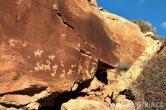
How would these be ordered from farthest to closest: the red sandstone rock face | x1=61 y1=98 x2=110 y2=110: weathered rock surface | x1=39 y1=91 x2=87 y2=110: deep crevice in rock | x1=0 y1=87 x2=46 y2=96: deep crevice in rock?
1. x1=39 y1=91 x2=87 y2=110: deep crevice in rock
2. x1=61 y1=98 x2=110 y2=110: weathered rock surface
3. x1=0 y1=87 x2=46 y2=96: deep crevice in rock
4. the red sandstone rock face

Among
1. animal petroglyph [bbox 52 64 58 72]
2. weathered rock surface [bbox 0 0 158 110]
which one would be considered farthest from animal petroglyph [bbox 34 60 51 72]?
animal petroglyph [bbox 52 64 58 72]

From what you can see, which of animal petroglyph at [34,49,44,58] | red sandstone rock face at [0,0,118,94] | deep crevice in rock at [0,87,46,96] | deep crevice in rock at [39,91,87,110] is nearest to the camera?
red sandstone rock face at [0,0,118,94]

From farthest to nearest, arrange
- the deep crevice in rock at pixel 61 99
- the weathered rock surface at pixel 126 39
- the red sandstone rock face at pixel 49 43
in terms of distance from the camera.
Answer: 1. the weathered rock surface at pixel 126 39
2. the deep crevice in rock at pixel 61 99
3. the red sandstone rock face at pixel 49 43

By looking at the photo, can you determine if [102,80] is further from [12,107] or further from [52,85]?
[12,107]

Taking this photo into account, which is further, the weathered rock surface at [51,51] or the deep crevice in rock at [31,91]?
the deep crevice in rock at [31,91]

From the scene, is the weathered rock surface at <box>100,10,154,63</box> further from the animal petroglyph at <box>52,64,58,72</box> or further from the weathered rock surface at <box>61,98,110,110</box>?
the animal petroglyph at <box>52,64,58,72</box>

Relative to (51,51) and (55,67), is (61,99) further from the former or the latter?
(51,51)

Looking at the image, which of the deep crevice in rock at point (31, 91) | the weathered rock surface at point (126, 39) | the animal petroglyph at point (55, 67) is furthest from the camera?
the weathered rock surface at point (126, 39)

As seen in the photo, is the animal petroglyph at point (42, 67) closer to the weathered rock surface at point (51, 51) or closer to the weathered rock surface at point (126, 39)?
the weathered rock surface at point (51, 51)

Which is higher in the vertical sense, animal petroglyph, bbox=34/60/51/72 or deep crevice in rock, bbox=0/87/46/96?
animal petroglyph, bbox=34/60/51/72

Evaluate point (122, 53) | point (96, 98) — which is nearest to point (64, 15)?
point (96, 98)

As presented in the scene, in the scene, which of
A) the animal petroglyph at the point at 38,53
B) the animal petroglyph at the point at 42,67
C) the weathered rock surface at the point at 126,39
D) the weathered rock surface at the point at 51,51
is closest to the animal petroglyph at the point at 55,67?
the weathered rock surface at the point at 51,51

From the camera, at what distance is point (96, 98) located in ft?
31.6

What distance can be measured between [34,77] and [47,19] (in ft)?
4.53
